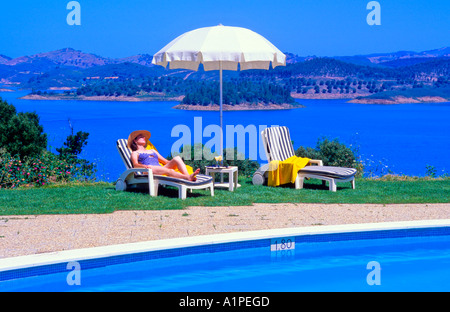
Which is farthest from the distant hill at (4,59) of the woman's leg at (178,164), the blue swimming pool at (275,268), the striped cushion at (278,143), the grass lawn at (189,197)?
the blue swimming pool at (275,268)

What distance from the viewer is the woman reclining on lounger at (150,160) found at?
726 centimetres

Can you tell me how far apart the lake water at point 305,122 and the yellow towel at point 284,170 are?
25.8 meters

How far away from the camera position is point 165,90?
73062 mm

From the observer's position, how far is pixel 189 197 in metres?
7.22

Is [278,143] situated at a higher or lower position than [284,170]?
higher

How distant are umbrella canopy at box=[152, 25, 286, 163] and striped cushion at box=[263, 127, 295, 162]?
1074mm

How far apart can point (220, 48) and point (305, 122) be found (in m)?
56.5

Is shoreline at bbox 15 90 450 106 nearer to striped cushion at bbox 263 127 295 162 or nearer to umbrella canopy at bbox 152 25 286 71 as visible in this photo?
striped cushion at bbox 263 127 295 162
